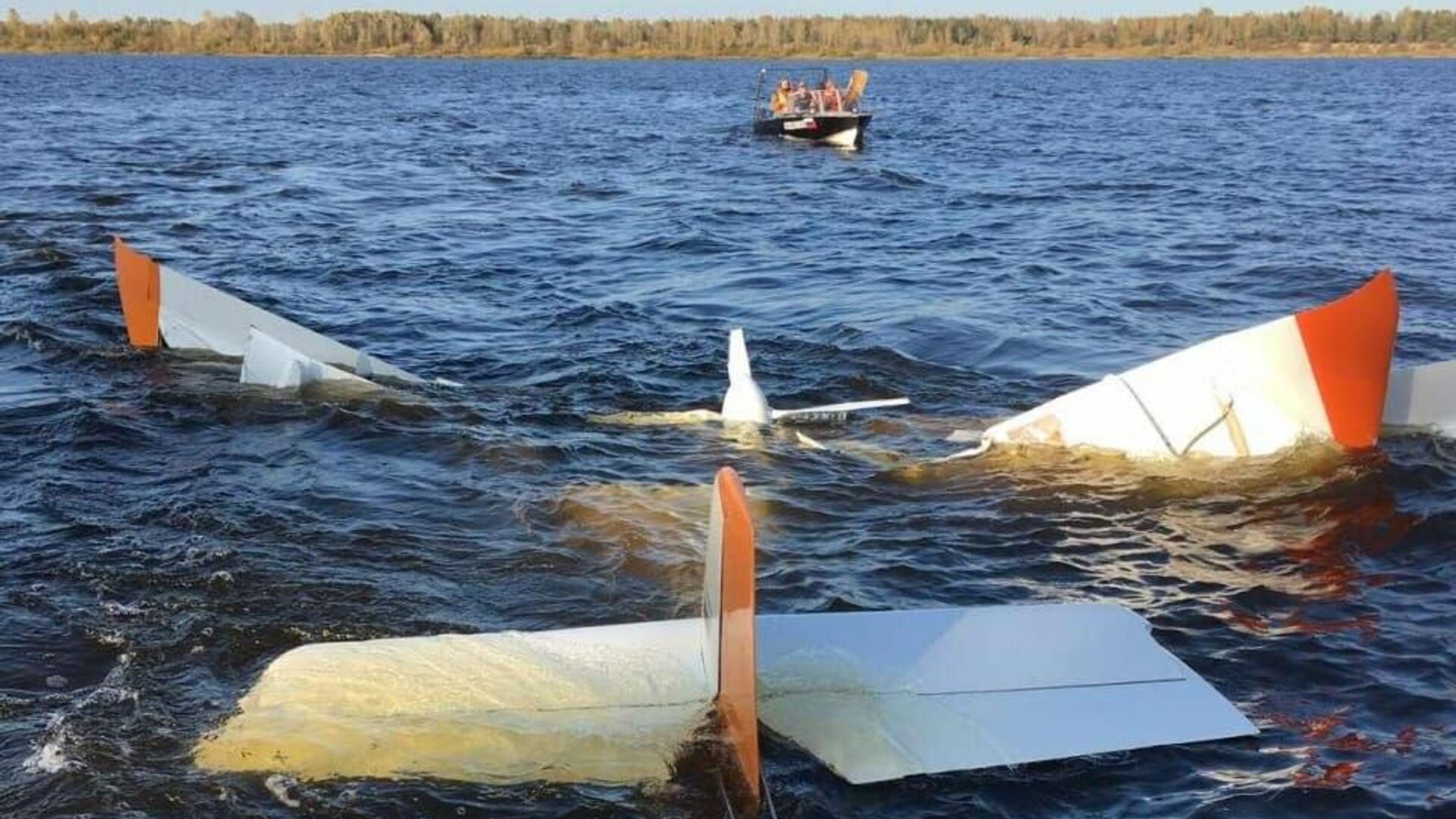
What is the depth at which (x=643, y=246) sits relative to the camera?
24.6 meters

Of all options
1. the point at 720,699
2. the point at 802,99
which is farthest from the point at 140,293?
the point at 802,99

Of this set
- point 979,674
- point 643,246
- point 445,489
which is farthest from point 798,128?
point 979,674

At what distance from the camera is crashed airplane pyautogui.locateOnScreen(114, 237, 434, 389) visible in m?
14.1

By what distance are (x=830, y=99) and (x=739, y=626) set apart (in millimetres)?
44639

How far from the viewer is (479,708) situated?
263 inches

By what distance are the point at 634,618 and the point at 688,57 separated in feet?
514

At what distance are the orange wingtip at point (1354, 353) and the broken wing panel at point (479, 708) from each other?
5912 millimetres

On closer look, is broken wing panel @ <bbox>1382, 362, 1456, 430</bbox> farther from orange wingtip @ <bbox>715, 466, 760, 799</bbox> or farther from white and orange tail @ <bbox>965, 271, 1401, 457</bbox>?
orange wingtip @ <bbox>715, 466, 760, 799</bbox>

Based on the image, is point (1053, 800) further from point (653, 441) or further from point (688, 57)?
point (688, 57)

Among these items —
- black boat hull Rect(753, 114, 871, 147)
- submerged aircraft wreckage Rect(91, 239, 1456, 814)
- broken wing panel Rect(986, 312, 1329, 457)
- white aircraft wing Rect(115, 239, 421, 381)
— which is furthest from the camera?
black boat hull Rect(753, 114, 871, 147)

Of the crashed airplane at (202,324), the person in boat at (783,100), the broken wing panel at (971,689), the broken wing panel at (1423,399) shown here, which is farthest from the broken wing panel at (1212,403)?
the person in boat at (783,100)

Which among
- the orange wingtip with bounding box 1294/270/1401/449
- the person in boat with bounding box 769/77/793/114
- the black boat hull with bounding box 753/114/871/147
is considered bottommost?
the orange wingtip with bounding box 1294/270/1401/449

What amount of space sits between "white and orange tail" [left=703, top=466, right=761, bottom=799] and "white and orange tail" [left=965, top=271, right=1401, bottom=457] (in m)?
5.56

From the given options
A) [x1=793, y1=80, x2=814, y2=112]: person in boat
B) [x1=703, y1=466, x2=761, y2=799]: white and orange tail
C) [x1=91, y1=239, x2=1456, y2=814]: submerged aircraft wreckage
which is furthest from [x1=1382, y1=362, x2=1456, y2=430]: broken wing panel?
[x1=793, y1=80, x2=814, y2=112]: person in boat
